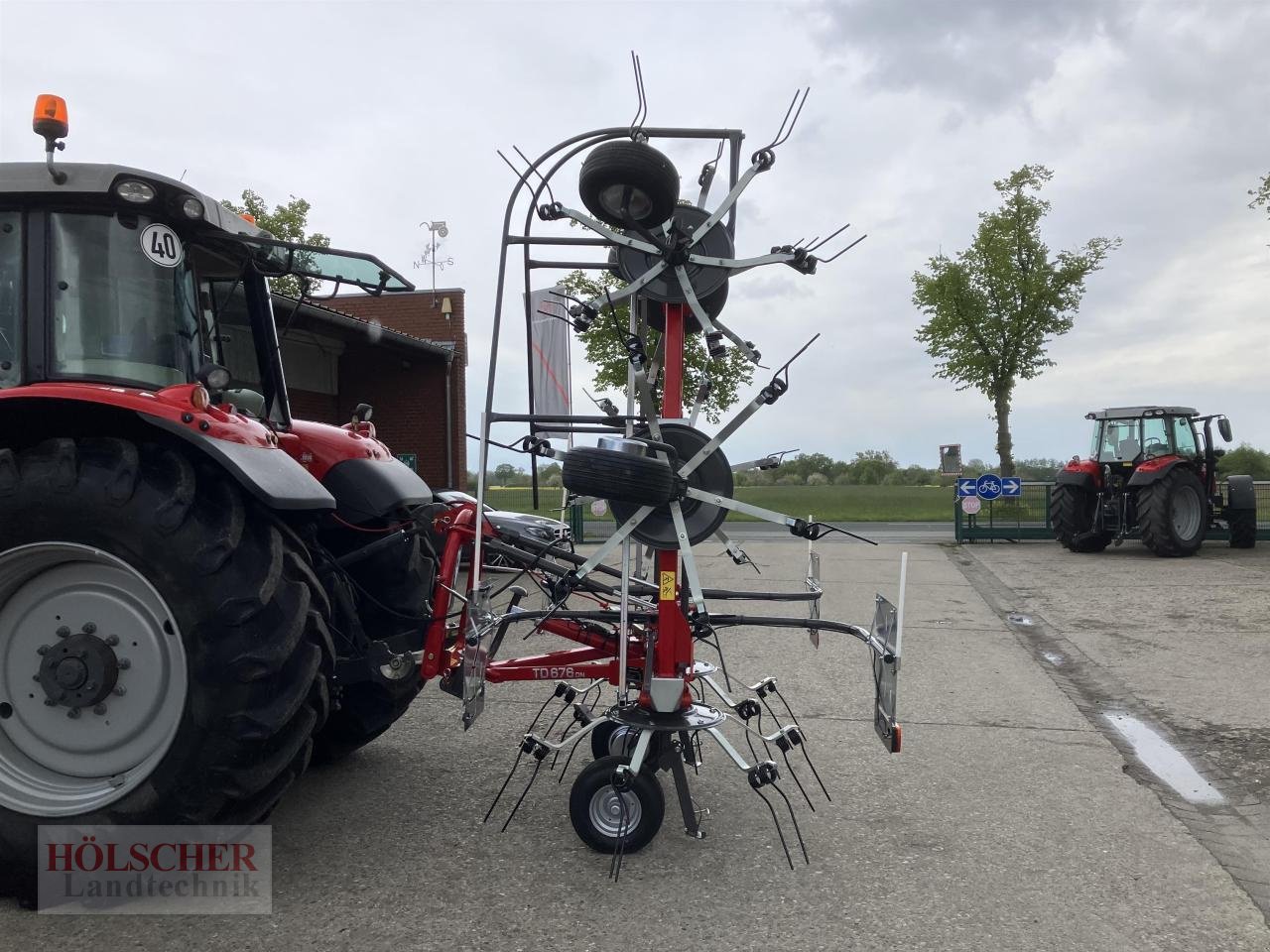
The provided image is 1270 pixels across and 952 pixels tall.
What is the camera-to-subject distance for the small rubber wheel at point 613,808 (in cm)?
335

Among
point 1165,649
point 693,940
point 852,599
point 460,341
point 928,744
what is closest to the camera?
point 693,940

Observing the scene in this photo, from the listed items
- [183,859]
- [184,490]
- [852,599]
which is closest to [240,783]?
[183,859]

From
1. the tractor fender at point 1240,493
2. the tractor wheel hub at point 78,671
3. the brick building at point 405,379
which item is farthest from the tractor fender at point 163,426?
the tractor fender at point 1240,493

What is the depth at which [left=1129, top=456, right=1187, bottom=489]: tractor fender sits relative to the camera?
14719 millimetres

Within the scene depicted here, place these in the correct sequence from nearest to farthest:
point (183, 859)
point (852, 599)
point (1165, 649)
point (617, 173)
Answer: point (183, 859)
point (617, 173)
point (1165, 649)
point (852, 599)

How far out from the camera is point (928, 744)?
4.97 m

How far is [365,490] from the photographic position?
414cm

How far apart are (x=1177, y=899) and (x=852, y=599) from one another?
771cm

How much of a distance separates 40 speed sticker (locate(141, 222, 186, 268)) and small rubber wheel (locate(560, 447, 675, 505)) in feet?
4.98

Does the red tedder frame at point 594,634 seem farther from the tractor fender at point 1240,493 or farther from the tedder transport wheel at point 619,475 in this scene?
the tractor fender at point 1240,493

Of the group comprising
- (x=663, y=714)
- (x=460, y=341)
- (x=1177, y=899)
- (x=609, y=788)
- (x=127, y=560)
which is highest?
(x=460, y=341)

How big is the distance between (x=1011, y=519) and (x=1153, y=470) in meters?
3.98

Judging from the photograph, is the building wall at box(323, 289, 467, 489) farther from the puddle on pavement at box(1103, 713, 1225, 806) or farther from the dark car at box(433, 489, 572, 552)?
the puddle on pavement at box(1103, 713, 1225, 806)

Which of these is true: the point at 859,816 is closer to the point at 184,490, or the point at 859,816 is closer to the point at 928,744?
the point at 928,744
